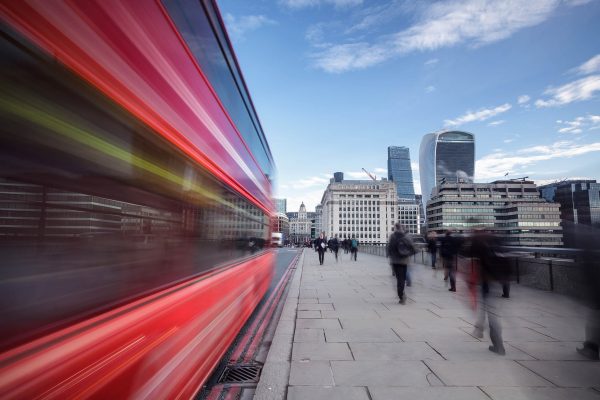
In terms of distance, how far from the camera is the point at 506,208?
333 feet

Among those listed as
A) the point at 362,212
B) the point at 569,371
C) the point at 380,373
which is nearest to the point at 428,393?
the point at 380,373

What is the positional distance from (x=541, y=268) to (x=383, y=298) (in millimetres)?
4330

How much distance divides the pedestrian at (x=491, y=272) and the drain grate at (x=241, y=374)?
9.30ft

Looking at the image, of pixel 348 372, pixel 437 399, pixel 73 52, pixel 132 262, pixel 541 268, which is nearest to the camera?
pixel 73 52

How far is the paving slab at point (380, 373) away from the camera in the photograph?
11.9 feet

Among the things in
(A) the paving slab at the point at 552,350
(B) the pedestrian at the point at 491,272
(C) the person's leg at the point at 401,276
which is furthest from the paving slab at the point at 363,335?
(C) the person's leg at the point at 401,276

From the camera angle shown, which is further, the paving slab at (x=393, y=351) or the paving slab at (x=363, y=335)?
the paving slab at (x=363, y=335)

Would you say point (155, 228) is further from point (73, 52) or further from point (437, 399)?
point (437, 399)

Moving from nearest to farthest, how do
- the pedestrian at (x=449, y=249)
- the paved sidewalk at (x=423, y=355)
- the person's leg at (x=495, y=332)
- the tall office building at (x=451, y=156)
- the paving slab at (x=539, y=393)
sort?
the paving slab at (x=539, y=393) < the paved sidewalk at (x=423, y=355) < the person's leg at (x=495, y=332) < the pedestrian at (x=449, y=249) < the tall office building at (x=451, y=156)

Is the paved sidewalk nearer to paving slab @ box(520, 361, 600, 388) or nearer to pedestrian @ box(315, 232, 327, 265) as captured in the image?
paving slab @ box(520, 361, 600, 388)

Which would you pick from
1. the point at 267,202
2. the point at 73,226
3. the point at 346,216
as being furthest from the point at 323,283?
the point at 346,216

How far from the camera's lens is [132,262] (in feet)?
6.82

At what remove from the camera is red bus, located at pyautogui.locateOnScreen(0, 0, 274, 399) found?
1.27 metres

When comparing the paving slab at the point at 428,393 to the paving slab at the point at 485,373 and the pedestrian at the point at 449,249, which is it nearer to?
the paving slab at the point at 485,373
